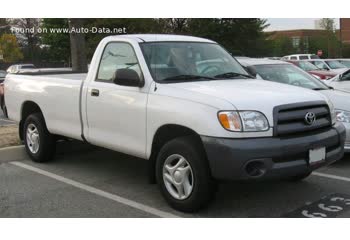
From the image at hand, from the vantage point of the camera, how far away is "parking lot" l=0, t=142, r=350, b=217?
4.86m

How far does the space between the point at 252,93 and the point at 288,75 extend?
3.90 m

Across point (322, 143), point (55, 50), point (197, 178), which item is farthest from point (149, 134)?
point (55, 50)

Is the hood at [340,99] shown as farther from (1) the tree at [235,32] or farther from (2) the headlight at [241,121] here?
(1) the tree at [235,32]

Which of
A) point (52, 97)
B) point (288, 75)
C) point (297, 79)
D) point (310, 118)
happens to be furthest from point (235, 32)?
point (310, 118)

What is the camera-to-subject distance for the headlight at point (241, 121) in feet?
14.2

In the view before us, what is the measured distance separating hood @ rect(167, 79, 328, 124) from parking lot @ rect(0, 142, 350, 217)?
43.5 inches

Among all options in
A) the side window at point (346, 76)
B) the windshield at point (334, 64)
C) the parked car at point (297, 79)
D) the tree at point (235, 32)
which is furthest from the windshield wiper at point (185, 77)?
the tree at point (235, 32)

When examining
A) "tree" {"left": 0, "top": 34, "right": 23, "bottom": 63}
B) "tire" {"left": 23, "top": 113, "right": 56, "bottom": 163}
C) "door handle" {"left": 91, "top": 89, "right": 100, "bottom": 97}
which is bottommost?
"tire" {"left": 23, "top": 113, "right": 56, "bottom": 163}

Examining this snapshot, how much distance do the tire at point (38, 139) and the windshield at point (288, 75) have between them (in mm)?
3670

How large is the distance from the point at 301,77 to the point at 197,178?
4.35 m

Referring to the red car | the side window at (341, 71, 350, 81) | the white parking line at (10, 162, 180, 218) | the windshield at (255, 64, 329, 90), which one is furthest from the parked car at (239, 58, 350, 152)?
the red car

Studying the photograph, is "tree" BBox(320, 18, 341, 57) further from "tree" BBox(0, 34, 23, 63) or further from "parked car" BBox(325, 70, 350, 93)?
"parked car" BBox(325, 70, 350, 93)

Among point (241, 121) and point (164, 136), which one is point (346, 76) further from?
point (241, 121)

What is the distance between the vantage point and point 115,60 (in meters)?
5.81
